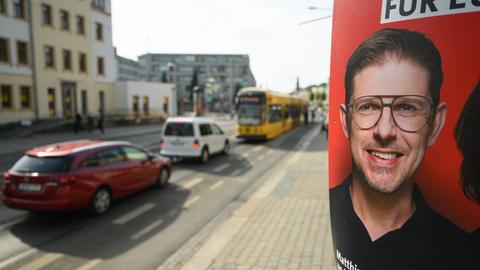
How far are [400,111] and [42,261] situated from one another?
18.3ft

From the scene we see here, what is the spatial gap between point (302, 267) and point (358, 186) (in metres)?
2.91

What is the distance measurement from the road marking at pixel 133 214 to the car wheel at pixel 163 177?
163 centimetres

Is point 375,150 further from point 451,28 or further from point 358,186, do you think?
point 451,28

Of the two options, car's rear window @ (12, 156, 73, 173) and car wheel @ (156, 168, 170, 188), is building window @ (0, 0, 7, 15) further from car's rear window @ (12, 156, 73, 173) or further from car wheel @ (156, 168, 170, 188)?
car's rear window @ (12, 156, 73, 173)

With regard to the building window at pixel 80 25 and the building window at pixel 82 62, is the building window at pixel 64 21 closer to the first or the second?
the building window at pixel 80 25

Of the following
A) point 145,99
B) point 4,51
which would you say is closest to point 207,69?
point 145,99

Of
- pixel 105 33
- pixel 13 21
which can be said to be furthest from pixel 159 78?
pixel 13 21

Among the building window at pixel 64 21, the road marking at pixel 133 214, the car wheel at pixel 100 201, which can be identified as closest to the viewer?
the road marking at pixel 133 214

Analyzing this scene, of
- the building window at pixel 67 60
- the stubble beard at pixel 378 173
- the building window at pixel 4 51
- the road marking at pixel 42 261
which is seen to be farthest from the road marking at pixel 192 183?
the building window at pixel 67 60

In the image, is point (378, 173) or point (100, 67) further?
point (100, 67)

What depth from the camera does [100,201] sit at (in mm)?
7656

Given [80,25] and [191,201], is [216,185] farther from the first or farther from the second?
[80,25]

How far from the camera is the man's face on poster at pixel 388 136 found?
2119 mm

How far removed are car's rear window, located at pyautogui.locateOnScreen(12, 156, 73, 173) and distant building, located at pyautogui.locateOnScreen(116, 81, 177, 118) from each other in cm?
3422
